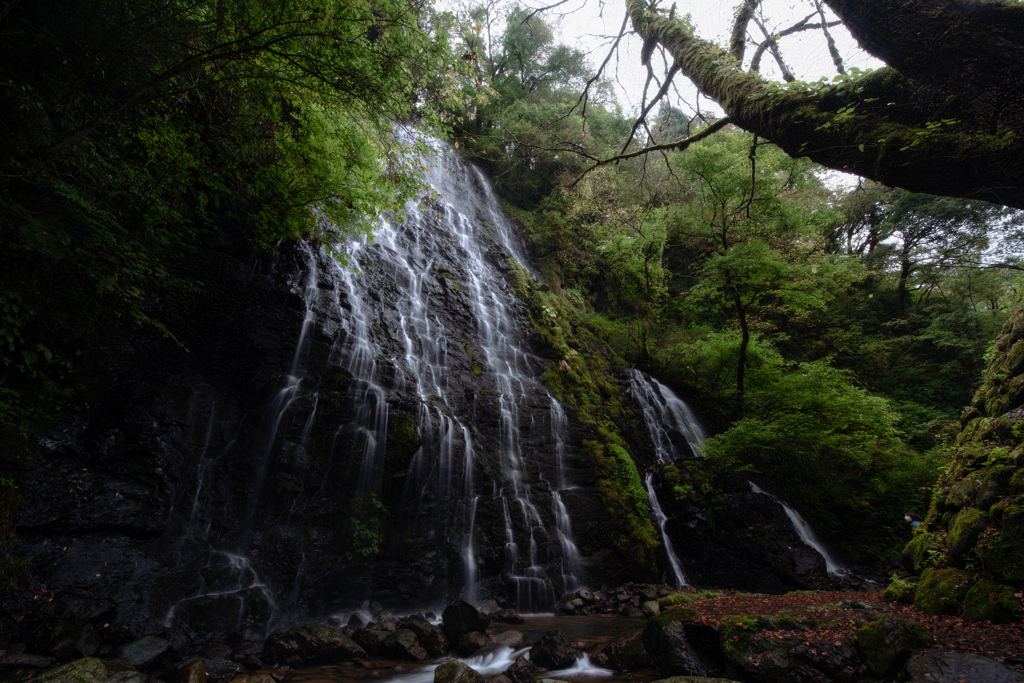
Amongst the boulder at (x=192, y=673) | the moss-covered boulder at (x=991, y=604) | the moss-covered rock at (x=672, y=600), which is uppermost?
the boulder at (x=192, y=673)

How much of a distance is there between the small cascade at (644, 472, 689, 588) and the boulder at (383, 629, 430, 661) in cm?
557

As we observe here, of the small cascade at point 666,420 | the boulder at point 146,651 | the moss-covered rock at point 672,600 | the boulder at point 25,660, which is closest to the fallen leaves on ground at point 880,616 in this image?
the moss-covered rock at point 672,600

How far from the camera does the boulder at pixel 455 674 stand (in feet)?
13.0

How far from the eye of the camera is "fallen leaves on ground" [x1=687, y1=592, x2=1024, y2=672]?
332 centimetres

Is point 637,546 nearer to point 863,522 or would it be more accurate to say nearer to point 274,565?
point 863,522

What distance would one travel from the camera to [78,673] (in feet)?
11.3

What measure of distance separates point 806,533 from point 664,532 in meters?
3.16

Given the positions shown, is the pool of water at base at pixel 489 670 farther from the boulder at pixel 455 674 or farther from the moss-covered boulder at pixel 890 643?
the moss-covered boulder at pixel 890 643

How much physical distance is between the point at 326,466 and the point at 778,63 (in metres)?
8.25

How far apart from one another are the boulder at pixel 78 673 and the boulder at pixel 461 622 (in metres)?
3.39

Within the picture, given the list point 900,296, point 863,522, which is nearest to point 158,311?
point 863,522

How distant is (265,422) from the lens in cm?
675

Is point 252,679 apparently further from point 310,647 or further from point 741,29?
point 741,29

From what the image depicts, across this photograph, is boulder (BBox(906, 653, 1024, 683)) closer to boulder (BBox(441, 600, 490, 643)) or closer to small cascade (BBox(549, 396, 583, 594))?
boulder (BBox(441, 600, 490, 643))
